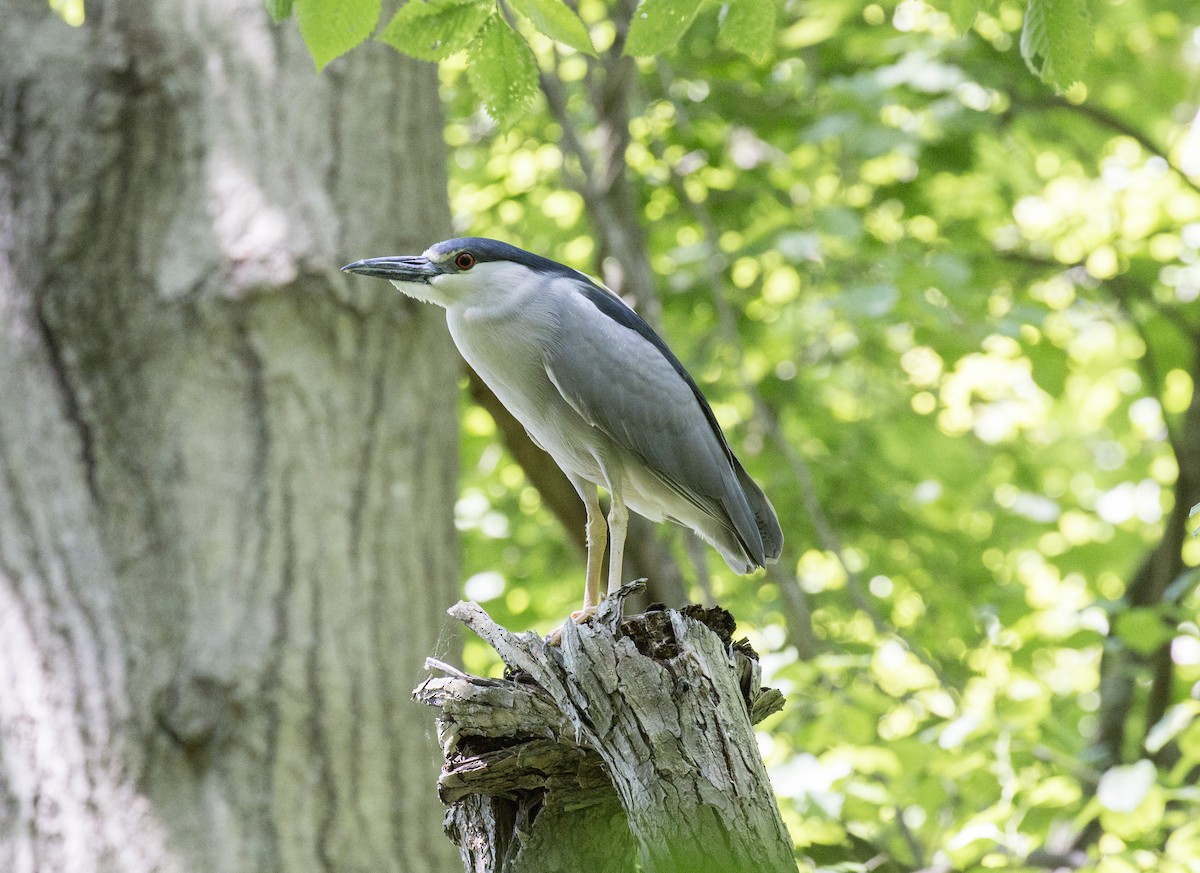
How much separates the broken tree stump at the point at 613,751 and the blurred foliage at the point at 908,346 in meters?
1.78

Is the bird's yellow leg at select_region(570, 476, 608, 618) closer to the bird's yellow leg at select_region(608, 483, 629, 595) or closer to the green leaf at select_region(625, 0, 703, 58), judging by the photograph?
the bird's yellow leg at select_region(608, 483, 629, 595)

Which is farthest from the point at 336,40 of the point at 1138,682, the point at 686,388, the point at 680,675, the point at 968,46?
the point at 1138,682

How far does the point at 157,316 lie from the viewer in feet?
11.5

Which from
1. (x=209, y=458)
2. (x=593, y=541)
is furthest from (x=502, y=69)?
(x=209, y=458)

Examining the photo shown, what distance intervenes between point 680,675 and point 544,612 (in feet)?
13.3

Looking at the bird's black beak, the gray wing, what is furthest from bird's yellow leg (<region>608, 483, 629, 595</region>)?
the bird's black beak

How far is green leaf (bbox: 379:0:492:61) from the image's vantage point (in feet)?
6.04

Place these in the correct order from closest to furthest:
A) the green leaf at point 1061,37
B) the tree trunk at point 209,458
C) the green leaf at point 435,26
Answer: the green leaf at point 435,26, the green leaf at point 1061,37, the tree trunk at point 209,458

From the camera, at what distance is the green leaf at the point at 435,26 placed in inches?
72.5

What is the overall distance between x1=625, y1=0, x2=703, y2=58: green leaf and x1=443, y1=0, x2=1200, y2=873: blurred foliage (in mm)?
2308

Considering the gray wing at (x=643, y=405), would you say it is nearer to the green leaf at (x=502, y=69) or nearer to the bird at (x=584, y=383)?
the bird at (x=584, y=383)

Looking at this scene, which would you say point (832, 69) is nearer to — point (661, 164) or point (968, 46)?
point (968, 46)

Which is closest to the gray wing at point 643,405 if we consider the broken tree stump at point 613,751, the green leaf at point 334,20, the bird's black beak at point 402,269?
the bird's black beak at point 402,269

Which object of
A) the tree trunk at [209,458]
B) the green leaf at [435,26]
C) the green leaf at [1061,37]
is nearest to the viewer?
the green leaf at [435,26]
